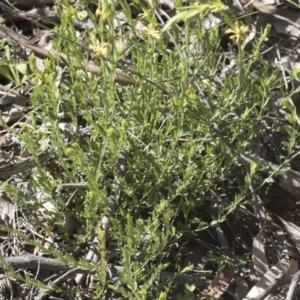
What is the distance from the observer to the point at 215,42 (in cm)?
214

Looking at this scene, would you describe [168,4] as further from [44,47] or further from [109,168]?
[109,168]

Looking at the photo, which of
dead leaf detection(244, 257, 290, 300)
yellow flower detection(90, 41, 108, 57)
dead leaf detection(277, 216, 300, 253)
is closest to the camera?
yellow flower detection(90, 41, 108, 57)

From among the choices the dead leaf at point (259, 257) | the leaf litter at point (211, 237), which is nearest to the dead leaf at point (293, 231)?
the leaf litter at point (211, 237)

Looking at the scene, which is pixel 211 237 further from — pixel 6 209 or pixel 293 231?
pixel 6 209

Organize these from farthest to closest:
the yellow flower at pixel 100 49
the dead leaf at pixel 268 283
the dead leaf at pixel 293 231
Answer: the dead leaf at pixel 293 231 < the dead leaf at pixel 268 283 < the yellow flower at pixel 100 49

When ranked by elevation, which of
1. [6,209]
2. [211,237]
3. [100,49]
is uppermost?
[100,49]

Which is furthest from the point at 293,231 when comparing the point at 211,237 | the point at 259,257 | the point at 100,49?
the point at 100,49

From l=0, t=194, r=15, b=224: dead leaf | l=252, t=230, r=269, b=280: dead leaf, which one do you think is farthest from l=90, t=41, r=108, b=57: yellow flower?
l=252, t=230, r=269, b=280: dead leaf

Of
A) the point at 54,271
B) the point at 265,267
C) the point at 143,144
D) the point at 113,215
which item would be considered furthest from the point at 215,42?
the point at 54,271

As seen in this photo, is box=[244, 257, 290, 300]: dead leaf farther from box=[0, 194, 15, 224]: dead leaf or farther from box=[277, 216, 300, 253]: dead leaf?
box=[0, 194, 15, 224]: dead leaf

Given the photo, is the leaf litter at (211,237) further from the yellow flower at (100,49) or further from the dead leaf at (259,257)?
the yellow flower at (100,49)

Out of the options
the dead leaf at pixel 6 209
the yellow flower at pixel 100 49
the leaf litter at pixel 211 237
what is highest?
the yellow flower at pixel 100 49

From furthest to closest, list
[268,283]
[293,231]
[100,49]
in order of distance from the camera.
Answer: [293,231]
[268,283]
[100,49]

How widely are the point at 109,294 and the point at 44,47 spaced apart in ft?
4.43
